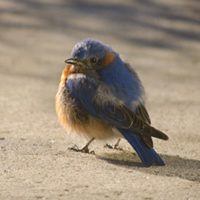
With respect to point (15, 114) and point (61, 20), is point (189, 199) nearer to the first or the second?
point (15, 114)

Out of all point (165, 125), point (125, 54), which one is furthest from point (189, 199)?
point (125, 54)

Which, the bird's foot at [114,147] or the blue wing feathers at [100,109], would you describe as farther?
the bird's foot at [114,147]

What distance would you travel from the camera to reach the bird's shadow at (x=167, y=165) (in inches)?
244

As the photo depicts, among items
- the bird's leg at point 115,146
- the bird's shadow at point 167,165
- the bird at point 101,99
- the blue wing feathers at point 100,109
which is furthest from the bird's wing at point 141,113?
the bird's leg at point 115,146

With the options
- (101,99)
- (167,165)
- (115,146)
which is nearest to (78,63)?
(101,99)

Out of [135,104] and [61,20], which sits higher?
[135,104]

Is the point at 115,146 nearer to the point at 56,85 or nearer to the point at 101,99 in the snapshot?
the point at 101,99

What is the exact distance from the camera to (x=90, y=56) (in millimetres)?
6746

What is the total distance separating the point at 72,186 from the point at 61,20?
762 cm

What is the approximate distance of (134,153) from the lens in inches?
276

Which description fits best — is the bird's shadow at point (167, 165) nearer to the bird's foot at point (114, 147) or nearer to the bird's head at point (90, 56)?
the bird's foot at point (114, 147)

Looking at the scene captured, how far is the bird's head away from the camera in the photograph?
6.73m

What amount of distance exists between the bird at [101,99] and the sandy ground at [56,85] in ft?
0.66

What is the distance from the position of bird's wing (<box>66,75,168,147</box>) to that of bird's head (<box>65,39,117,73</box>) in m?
0.09
